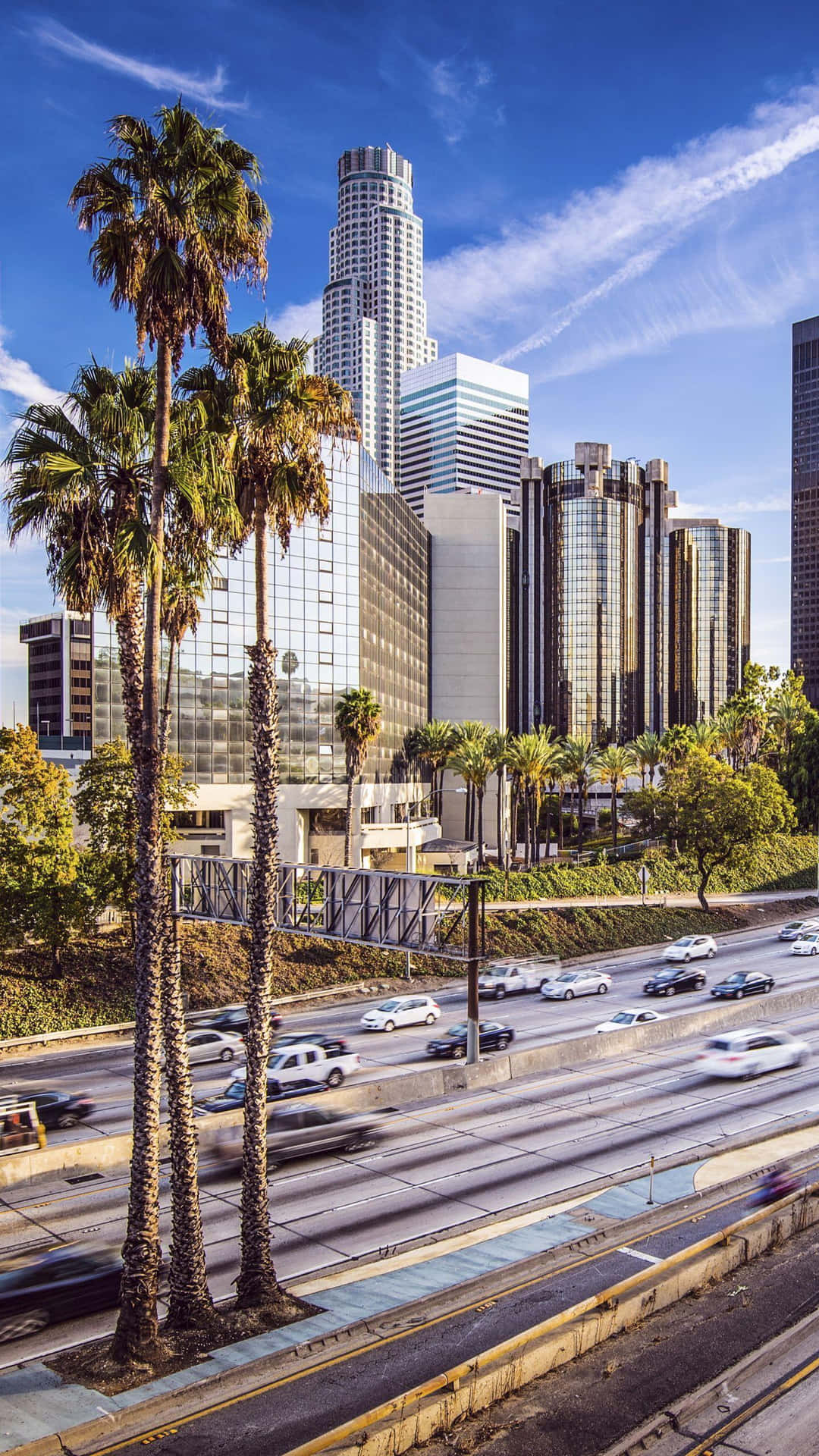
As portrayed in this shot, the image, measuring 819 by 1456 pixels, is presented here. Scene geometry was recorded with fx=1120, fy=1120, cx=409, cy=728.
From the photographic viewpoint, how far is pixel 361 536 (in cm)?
8062

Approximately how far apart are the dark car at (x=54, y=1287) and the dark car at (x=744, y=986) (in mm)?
35012

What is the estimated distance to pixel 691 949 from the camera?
201ft

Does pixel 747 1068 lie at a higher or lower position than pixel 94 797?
lower

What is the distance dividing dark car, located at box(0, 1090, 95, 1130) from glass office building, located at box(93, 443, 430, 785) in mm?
33948

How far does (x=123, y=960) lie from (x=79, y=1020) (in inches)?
213

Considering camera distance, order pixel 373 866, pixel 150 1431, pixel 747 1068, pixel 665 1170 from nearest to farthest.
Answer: pixel 150 1431
pixel 665 1170
pixel 747 1068
pixel 373 866

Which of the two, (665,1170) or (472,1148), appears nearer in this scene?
→ (665,1170)

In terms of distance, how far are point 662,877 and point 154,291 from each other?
220 feet

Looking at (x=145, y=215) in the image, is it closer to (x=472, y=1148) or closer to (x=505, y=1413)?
(x=505, y=1413)

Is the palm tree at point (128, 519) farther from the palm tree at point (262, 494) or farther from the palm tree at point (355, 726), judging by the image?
the palm tree at point (355, 726)

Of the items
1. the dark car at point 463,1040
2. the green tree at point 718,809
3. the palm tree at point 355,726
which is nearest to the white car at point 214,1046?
the dark car at point 463,1040

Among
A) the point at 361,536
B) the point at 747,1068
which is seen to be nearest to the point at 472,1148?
the point at 747,1068

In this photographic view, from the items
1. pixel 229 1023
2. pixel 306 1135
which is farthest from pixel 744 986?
pixel 306 1135

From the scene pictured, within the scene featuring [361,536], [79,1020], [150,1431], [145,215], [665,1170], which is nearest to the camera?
[150,1431]
